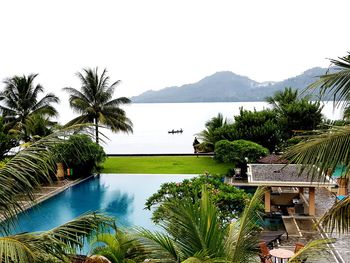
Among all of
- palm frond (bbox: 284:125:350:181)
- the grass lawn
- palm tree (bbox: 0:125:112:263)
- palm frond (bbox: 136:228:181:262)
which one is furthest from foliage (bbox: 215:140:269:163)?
palm frond (bbox: 136:228:181:262)

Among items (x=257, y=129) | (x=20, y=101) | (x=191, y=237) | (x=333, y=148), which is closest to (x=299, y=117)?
(x=257, y=129)

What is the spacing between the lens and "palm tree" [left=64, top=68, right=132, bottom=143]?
899 inches

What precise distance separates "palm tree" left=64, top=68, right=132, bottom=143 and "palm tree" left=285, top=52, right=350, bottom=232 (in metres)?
19.6

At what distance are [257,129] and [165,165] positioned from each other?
18.4 feet

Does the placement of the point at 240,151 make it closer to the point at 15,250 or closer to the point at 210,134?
the point at 210,134

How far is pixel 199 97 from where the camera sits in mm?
170375

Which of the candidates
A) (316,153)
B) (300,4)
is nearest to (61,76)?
(300,4)

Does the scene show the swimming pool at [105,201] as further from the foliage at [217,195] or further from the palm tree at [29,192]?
the palm tree at [29,192]

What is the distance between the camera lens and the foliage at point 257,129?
68.0ft

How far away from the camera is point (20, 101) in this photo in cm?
2209

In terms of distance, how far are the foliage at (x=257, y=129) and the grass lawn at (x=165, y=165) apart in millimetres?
2195

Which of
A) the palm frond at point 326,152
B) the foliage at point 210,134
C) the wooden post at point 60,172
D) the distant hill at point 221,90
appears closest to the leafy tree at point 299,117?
the foliage at point 210,134

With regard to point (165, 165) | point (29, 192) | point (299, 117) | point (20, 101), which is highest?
point (20, 101)

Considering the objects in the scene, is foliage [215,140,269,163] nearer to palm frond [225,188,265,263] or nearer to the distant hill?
palm frond [225,188,265,263]
